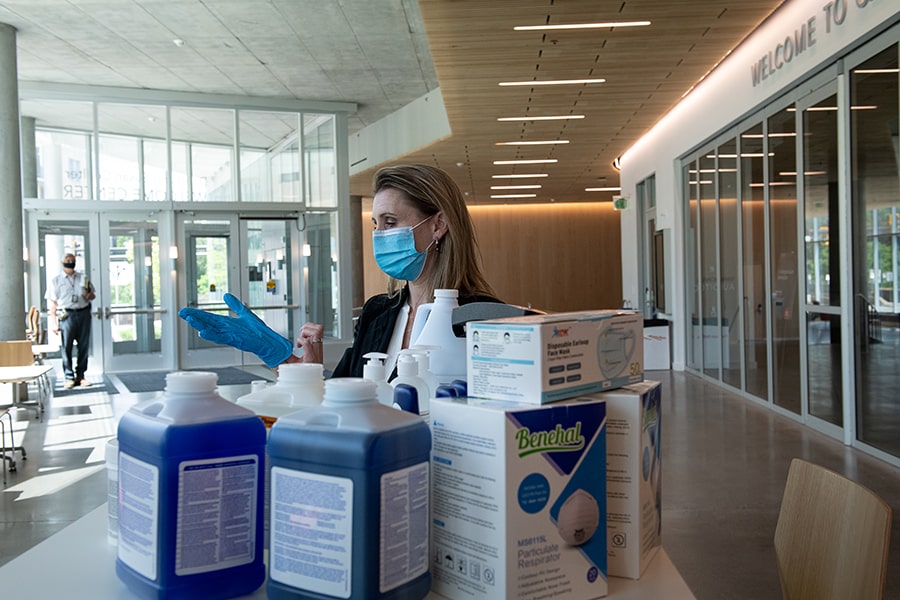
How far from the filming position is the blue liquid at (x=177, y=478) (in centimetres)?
105

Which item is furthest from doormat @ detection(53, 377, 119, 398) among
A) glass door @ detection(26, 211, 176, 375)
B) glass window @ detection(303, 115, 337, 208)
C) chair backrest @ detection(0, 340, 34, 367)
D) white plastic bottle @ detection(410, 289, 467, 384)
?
white plastic bottle @ detection(410, 289, 467, 384)

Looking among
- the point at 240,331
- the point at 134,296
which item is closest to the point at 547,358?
the point at 240,331

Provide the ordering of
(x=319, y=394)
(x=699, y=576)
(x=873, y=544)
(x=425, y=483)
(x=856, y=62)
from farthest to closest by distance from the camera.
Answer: (x=856, y=62) < (x=699, y=576) < (x=873, y=544) < (x=319, y=394) < (x=425, y=483)

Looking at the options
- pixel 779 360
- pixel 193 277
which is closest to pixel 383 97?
pixel 193 277

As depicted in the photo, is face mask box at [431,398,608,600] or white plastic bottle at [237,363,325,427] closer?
face mask box at [431,398,608,600]

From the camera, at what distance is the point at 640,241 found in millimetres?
14555

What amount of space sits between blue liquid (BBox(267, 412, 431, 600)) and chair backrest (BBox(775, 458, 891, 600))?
920 millimetres

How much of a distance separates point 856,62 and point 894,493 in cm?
316

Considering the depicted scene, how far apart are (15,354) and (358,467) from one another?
7.24m

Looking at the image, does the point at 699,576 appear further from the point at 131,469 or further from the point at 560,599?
the point at 131,469

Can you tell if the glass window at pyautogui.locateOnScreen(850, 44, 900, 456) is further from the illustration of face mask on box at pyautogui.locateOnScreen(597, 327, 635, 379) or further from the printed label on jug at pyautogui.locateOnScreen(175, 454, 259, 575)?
the printed label on jug at pyautogui.locateOnScreen(175, 454, 259, 575)

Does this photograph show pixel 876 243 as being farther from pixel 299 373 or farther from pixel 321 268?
pixel 321 268

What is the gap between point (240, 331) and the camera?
1546 millimetres

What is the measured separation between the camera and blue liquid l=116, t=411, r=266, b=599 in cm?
105
